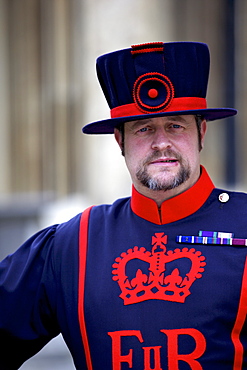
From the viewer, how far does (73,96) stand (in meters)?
5.40

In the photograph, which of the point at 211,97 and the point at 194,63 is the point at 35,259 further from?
the point at 211,97

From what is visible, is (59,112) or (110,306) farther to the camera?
(59,112)

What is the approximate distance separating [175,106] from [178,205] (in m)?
0.33

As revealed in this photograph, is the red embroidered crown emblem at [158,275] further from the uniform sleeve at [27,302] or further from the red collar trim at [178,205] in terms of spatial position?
the uniform sleeve at [27,302]

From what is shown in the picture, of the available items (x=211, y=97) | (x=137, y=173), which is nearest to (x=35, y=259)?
(x=137, y=173)

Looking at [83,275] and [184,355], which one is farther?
[83,275]

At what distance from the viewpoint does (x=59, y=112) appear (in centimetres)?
548

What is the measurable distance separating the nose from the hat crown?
93 mm

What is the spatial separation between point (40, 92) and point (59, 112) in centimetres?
22

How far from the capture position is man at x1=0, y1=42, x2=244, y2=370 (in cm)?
232

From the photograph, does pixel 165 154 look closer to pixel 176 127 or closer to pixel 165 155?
pixel 165 155

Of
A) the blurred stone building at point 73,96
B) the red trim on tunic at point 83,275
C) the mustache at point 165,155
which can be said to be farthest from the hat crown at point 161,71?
the blurred stone building at point 73,96

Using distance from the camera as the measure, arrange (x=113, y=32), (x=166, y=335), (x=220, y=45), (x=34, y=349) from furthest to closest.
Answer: (x=220, y=45) → (x=113, y=32) → (x=34, y=349) → (x=166, y=335)

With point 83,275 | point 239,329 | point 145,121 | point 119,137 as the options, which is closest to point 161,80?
point 145,121
